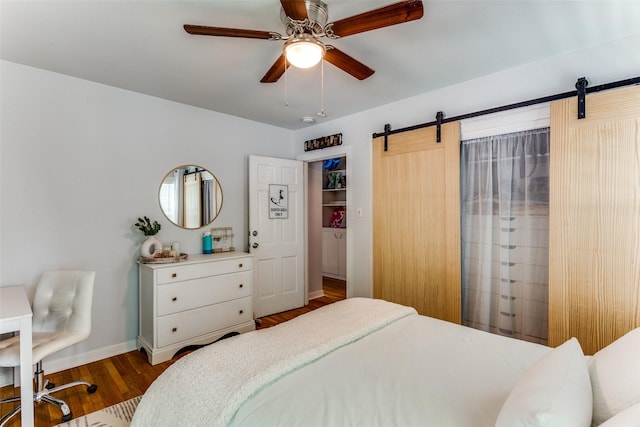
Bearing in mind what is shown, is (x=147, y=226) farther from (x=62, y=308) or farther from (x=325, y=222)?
(x=325, y=222)

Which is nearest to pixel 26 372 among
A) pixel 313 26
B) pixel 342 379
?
pixel 342 379

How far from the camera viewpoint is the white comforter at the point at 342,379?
108cm

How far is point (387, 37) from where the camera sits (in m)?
2.06

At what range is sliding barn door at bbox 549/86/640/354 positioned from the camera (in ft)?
6.47

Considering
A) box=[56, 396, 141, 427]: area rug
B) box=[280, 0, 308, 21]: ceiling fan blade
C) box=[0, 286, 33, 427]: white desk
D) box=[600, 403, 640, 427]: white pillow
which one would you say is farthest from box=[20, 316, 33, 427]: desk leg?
box=[600, 403, 640, 427]: white pillow

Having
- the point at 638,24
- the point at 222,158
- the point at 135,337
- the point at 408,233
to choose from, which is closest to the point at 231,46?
the point at 222,158

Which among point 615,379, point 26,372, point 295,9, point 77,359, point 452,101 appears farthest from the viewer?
point 452,101

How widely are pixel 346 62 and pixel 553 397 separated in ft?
6.18

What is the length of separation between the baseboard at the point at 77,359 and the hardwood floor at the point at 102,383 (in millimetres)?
44

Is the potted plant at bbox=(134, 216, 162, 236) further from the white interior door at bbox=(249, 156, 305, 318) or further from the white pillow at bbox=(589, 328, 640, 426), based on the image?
the white pillow at bbox=(589, 328, 640, 426)

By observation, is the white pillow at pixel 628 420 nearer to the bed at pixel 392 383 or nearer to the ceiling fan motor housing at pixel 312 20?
the bed at pixel 392 383

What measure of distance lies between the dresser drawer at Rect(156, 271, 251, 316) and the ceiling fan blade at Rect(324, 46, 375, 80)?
225 cm

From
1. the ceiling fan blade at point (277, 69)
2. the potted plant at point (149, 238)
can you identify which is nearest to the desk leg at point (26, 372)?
the potted plant at point (149, 238)

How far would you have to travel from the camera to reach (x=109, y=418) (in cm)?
200
